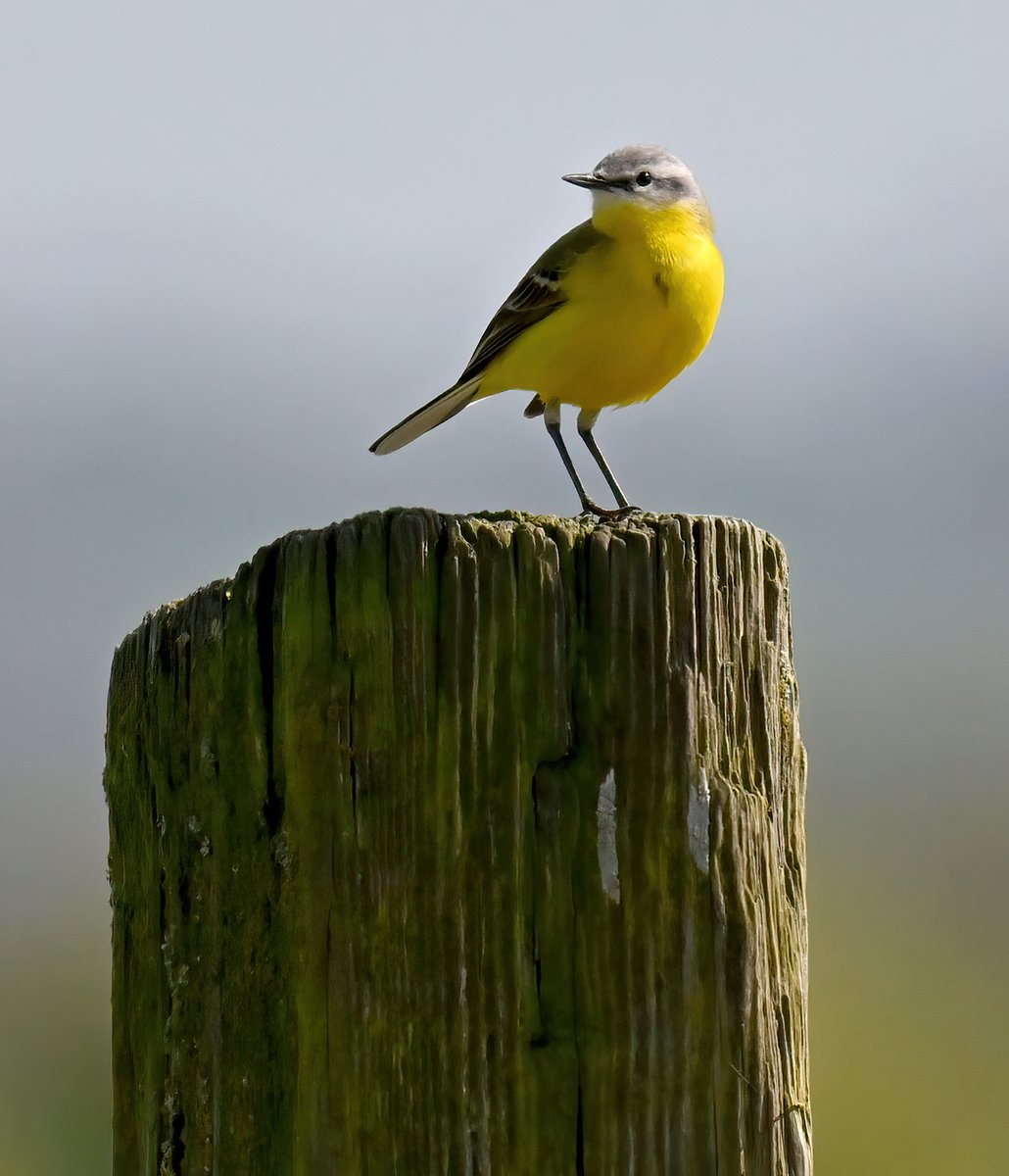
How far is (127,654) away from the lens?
112 inches

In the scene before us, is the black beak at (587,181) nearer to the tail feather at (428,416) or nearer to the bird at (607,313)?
the bird at (607,313)

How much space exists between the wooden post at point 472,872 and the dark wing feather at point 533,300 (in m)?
3.66

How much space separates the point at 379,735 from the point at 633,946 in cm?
53

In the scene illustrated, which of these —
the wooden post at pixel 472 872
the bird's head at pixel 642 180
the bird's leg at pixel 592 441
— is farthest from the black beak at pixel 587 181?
the wooden post at pixel 472 872

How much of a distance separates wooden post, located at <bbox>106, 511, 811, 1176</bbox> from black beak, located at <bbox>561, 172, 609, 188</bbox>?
437 cm

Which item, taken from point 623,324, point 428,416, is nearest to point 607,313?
point 623,324

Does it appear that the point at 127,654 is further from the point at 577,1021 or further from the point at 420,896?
the point at 577,1021

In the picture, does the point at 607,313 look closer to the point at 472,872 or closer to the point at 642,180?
the point at 642,180

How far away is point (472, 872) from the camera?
2.34m

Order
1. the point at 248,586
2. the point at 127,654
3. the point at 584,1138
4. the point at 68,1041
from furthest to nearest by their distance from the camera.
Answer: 1. the point at 68,1041
2. the point at 127,654
3. the point at 248,586
4. the point at 584,1138

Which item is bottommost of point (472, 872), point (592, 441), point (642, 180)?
point (472, 872)

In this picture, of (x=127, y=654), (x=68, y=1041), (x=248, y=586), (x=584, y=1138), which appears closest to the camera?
(x=584, y=1138)

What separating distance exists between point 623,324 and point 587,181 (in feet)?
4.04

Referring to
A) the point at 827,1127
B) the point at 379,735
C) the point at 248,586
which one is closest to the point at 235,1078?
the point at 379,735
